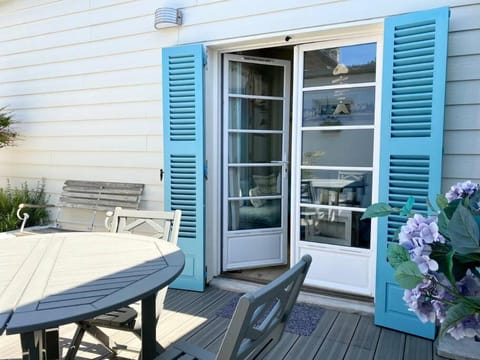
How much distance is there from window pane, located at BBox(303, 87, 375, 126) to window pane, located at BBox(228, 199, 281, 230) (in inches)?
38.2

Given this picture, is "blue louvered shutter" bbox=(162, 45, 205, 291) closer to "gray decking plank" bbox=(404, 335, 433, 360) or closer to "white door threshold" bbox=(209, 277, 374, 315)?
"white door threshold" bbox=(209, 277, 374, 315)

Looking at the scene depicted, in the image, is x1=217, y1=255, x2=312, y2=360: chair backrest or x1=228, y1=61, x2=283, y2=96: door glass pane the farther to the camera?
x1=228, y1=61, x2=283, y2=96: door glass pane

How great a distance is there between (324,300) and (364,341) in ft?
1.88

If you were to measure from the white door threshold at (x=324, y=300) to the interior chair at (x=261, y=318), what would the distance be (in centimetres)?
179

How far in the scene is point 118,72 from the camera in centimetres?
379

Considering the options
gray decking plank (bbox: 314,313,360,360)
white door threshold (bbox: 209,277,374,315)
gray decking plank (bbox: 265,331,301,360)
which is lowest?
gray decking plank (bbox: 265,331,301,360)

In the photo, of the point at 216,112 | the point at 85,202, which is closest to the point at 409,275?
the point at 216,112

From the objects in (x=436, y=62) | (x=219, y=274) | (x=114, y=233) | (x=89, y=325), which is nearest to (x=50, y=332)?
(x=89, y=325)

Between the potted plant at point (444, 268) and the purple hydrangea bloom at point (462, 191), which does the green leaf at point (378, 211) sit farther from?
the purple hydrangea bloom at point (462, 191)

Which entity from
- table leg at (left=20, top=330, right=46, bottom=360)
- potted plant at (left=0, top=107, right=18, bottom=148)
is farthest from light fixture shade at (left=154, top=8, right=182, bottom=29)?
table leg at (left=20, top=330, right=46, bottom=360)

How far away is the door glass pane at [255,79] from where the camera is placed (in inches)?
140

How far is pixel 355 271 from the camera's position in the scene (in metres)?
3.01

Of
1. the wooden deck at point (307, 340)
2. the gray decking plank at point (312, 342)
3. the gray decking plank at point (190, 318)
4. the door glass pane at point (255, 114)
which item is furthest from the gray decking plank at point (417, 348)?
the door glass pane at point (255, 114)

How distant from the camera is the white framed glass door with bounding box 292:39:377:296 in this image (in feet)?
9.64
